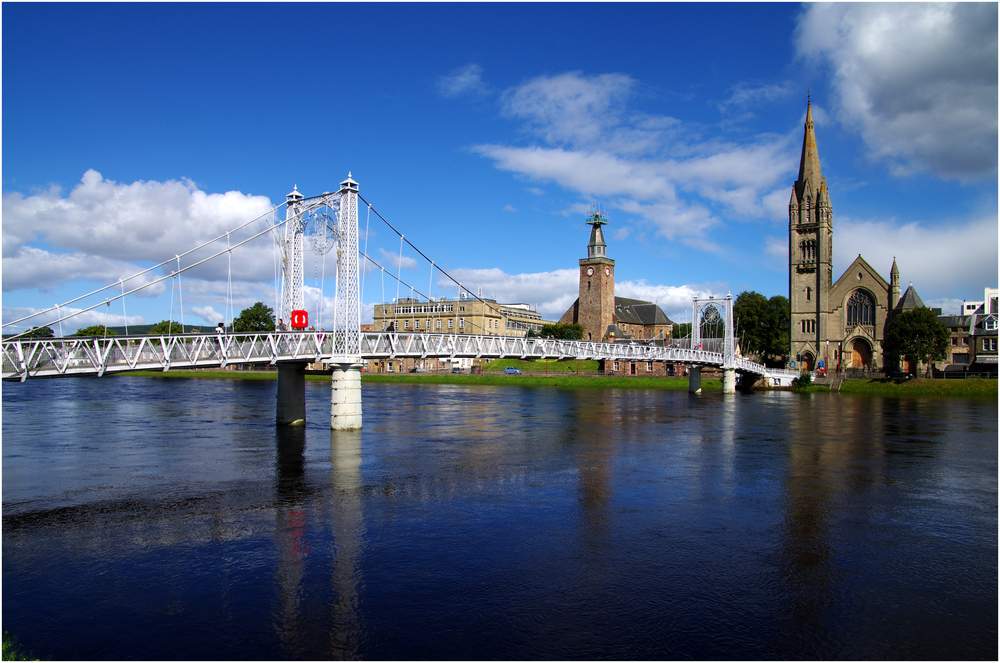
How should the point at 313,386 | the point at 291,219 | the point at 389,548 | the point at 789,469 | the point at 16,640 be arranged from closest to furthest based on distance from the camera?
1. the point at 16,640
2. the point at 389,548
3. the point at 789,469
4. the point at 291,219
5. the point at 313,386

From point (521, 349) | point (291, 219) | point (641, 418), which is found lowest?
point (641, 418)

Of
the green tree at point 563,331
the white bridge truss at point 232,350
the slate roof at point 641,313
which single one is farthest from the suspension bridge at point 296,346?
the slate roof at point 641,313

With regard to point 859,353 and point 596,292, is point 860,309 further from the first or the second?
point 596,292

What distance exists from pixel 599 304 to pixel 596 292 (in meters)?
2.53

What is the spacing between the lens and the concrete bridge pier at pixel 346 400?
3525 cm

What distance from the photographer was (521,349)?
46.2 metres

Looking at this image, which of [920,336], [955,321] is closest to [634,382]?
[920,336]

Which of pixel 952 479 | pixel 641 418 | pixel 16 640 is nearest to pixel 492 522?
pixel 16 640

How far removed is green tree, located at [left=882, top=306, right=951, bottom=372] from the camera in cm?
6994

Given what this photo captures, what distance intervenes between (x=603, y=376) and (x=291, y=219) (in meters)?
63.3

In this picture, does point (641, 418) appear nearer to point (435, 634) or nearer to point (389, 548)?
point (389, 548)

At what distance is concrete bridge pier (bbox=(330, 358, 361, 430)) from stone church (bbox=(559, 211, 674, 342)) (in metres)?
80.6

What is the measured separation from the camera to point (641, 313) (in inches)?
5359

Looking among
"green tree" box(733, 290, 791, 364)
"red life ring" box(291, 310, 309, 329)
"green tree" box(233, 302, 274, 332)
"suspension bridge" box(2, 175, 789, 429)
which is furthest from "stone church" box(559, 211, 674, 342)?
"red life ring" box(291, 310, 309, 329)
